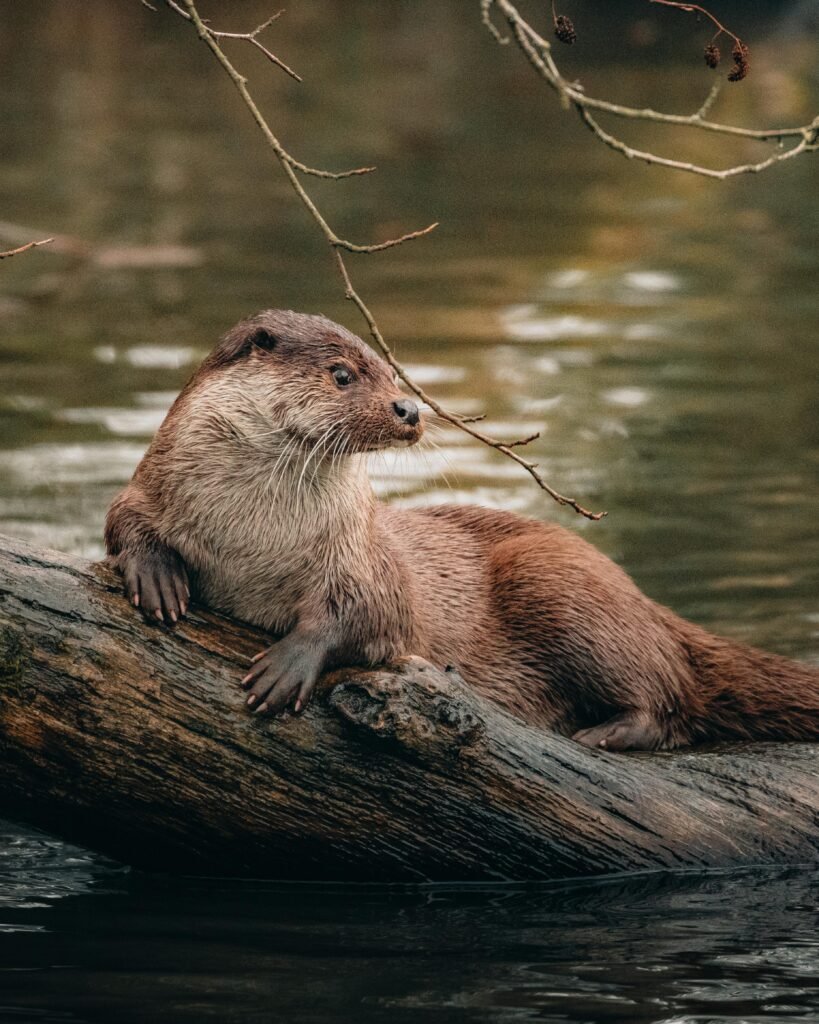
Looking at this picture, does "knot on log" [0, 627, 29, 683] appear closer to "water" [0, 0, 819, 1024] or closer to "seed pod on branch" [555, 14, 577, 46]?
"water" [0, 0, 819, 1024]

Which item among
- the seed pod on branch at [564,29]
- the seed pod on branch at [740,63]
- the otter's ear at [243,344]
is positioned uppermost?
the seed pod on branch at [564,29]

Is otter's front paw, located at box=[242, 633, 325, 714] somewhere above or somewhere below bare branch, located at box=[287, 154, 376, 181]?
below

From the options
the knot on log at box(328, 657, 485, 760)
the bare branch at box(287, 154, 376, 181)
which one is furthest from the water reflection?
the bare branch at box(287, 154, 376, 181)

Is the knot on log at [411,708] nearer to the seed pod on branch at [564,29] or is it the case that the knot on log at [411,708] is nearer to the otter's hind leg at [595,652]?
the otter's hind leg at [595,652]

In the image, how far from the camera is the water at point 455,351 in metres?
3.58

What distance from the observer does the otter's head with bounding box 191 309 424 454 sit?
4.02 meters

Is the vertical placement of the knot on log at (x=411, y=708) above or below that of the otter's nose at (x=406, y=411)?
below

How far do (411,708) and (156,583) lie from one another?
58 centimetres

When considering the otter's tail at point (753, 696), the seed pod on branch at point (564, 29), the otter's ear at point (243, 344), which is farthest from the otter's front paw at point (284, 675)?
the seed pod on branch at point (564, 29)

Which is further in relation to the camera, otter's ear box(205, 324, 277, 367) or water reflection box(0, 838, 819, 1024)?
otter's ear box(205, 324, 277, 367)

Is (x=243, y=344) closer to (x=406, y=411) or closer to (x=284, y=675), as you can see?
(x=406, y=411)

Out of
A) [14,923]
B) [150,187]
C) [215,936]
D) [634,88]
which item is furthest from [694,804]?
[634,88]

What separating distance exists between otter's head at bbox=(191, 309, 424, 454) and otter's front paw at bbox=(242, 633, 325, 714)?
433mm

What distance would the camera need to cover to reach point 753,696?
14.8 feet
